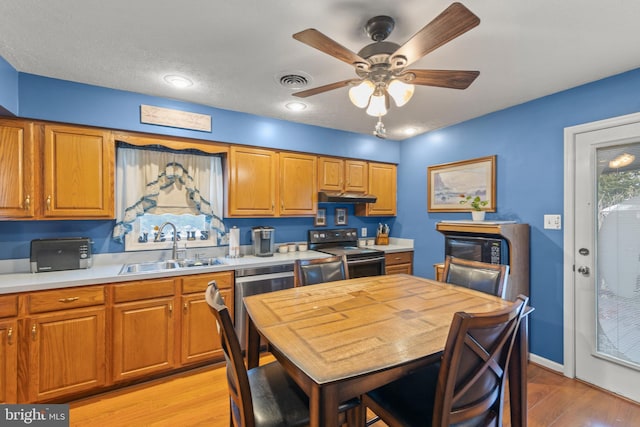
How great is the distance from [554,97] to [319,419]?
3.16 metres

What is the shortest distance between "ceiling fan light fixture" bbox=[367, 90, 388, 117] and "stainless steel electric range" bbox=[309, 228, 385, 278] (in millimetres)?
1952

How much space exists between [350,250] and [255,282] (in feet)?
4.43

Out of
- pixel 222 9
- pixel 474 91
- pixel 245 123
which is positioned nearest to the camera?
pixel 222 9

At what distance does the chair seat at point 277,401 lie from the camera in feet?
3.90

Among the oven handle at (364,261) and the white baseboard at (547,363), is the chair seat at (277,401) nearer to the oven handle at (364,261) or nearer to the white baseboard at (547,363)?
the oven handle at (364,261)

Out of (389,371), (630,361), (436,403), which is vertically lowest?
(630,361)

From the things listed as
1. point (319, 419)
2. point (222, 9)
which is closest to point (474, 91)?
point (222, 9)

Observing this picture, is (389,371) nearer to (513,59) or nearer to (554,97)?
(513,59)

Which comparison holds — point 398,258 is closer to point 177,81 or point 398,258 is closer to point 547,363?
point 547,363

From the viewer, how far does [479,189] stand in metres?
3.18

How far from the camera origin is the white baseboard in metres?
2.48

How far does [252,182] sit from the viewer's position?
3.14 meters

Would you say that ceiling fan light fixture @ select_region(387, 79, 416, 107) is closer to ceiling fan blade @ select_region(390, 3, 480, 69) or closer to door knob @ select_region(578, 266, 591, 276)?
ceiling fan blade @ select_region(390, 3, 480, 69)

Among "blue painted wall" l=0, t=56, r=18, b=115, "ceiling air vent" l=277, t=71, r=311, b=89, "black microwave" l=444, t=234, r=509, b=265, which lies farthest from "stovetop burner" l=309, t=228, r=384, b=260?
"blue painted wall" l=0, t=56, r=18, b=115
